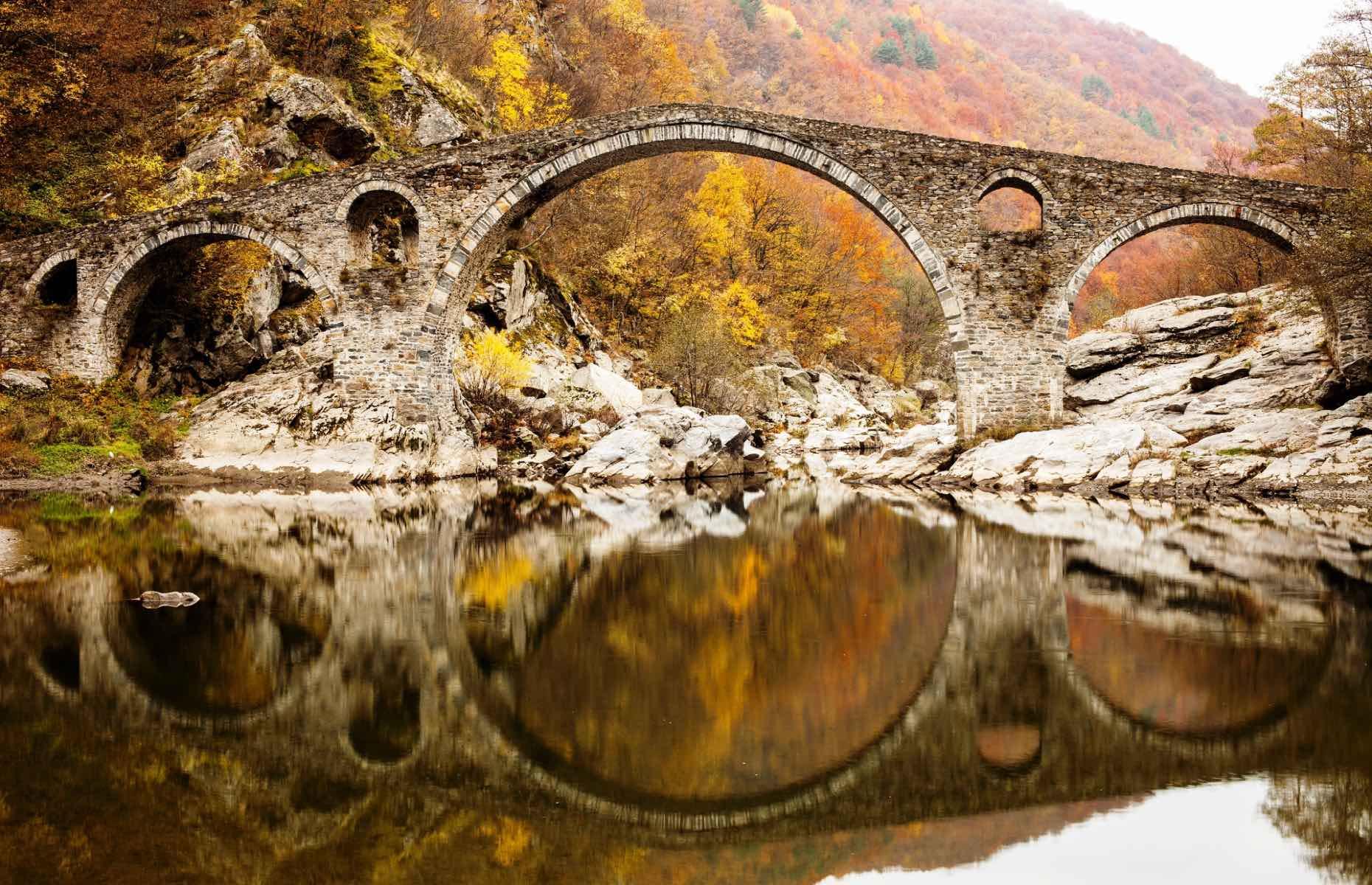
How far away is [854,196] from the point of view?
18672 millimetres

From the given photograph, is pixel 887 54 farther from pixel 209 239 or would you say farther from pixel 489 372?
pixel 209 239

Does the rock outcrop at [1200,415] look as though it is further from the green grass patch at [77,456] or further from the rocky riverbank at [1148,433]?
the green grass patch at [77,456]

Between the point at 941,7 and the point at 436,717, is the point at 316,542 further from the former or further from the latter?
the point at 941,7

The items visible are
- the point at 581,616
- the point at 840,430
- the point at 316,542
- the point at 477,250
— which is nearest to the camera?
the point at 581,616

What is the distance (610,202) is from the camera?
28.7m

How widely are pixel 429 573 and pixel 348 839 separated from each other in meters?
4.98

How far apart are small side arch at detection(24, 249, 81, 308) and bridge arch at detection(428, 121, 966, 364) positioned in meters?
8.77

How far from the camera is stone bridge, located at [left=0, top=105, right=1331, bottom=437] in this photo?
1836cm

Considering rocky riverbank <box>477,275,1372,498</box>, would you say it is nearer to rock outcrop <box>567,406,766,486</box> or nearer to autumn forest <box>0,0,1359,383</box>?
rock outcrop <box>567,406,766,486</box>

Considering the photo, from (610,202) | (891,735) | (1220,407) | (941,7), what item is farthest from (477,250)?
(941,7)

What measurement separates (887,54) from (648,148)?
58.3 meters

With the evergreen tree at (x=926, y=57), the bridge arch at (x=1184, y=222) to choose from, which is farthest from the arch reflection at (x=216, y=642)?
the evergreen tree at (x=926, y=57)

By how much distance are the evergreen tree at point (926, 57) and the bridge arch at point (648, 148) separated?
58.4m

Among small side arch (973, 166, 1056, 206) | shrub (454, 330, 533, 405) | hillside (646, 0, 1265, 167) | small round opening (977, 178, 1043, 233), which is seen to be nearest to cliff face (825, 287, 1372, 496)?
small side arch (973, 166, 1056, 206)
